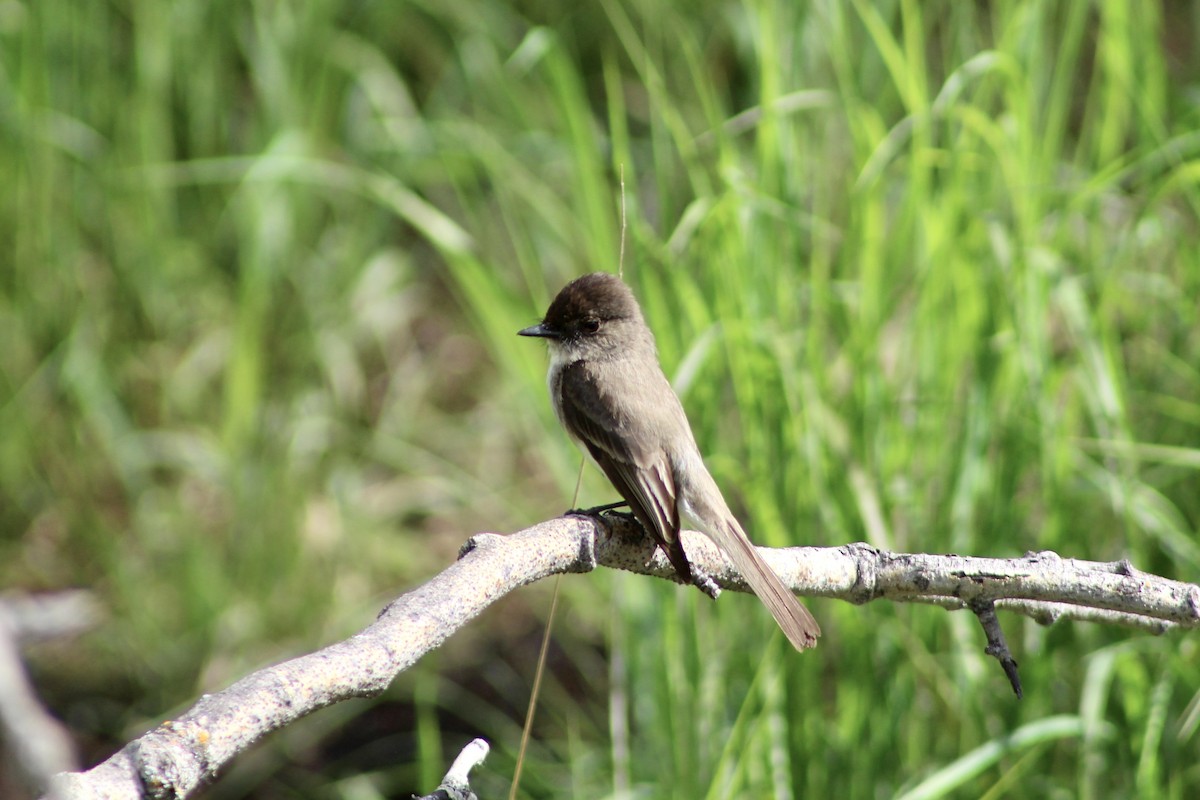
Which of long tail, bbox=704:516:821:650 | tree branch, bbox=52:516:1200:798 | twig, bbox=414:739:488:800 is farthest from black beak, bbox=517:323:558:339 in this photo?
twig, bbox=414:739:488:800

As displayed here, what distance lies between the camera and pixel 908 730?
11.4 ft

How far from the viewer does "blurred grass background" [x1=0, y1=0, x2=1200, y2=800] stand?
3.42 meters

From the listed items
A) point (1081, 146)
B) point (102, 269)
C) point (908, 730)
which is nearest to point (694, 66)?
point (1081, 146)

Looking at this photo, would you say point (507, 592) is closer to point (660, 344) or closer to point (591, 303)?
point (591, 303)

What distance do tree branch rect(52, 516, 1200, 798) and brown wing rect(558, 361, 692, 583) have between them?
2.5 inches

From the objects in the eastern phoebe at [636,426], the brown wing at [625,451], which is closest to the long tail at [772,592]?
the eastern phoebe at [636,426]

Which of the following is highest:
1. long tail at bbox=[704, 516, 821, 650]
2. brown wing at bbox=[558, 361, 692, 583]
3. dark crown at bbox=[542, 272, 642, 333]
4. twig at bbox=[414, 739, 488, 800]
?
dark crown at bbox=[542, 272, 642, 333]

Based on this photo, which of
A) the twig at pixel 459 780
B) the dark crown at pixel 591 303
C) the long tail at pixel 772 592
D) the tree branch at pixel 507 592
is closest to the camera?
the tree branch at pixel 507 592

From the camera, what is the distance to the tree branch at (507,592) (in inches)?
56.6

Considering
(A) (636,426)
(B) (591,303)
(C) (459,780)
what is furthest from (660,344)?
(C) (459,780)

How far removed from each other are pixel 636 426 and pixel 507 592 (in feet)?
3.98

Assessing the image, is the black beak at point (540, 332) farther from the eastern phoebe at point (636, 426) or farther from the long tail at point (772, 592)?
the long tail at point (772, 592)

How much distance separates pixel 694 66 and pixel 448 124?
1096 mm

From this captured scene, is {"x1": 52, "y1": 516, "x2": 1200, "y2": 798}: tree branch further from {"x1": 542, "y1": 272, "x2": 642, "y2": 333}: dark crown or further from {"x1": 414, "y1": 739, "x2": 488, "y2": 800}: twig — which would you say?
{"x1": 542, "y1": 272, "x2": 642, "y2": 333}: dark crown
